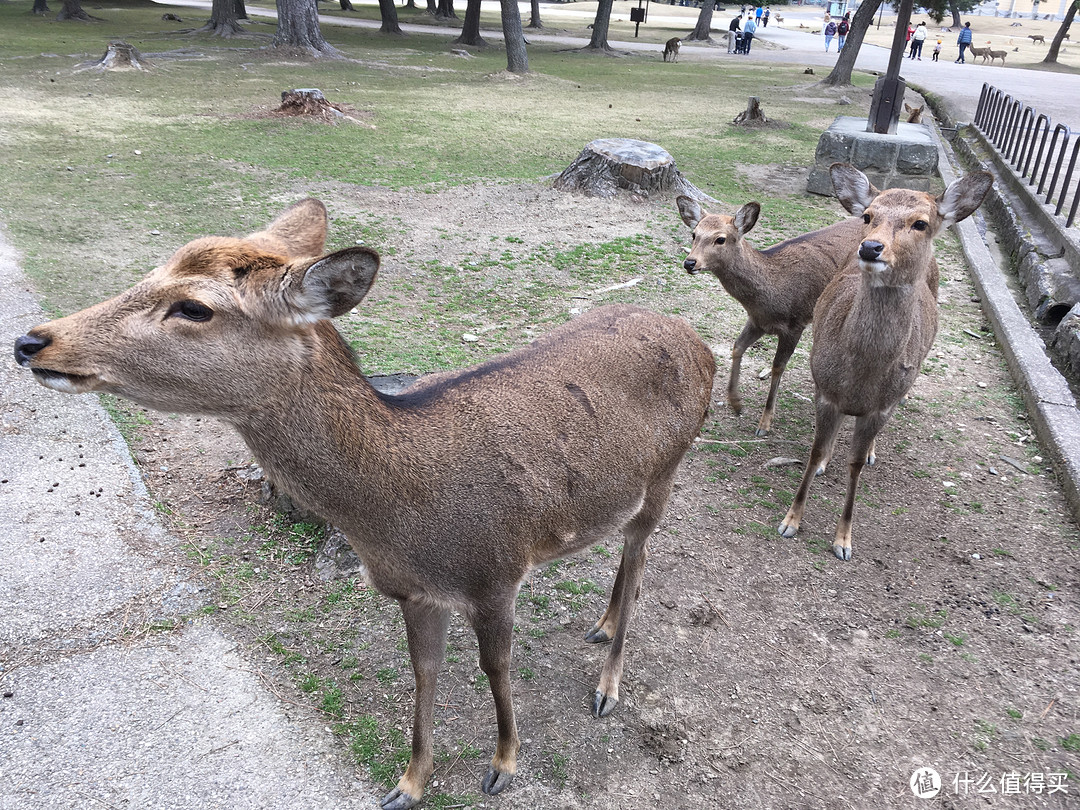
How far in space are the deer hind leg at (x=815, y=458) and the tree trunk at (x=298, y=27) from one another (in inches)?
886

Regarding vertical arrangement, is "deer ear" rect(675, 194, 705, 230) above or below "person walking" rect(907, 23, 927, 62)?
below

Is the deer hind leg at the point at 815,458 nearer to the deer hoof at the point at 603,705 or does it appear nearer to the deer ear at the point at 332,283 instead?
the deer hoof at the point at 603,705

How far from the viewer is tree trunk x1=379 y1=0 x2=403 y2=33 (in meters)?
31.5

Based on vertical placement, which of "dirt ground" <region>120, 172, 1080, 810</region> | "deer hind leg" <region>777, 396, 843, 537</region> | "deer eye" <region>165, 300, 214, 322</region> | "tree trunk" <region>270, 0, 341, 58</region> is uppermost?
"tree trunk" <region>270, 0, 341, 58</region>

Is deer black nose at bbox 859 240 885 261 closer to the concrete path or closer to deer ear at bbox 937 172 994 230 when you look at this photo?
deer ear at bbox 937 172 994 230

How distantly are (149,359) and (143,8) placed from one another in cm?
4494

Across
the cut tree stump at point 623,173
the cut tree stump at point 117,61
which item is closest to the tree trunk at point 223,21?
A: the cut tree stump at point 117,61

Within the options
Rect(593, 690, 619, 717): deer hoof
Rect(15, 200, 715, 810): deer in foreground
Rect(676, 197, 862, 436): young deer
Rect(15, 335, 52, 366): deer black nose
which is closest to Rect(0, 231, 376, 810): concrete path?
Rect(15, 200, 715, 810): deer in foreground

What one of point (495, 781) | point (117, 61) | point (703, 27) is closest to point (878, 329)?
point (495, 781)

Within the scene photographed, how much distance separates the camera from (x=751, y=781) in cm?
311

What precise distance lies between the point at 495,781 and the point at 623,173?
9.14 meters

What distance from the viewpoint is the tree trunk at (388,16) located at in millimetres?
31520

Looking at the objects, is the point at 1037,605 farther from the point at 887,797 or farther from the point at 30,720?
the point at 30,720

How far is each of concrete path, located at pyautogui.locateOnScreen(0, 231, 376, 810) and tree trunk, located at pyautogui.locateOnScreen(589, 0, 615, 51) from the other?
31688 mm
